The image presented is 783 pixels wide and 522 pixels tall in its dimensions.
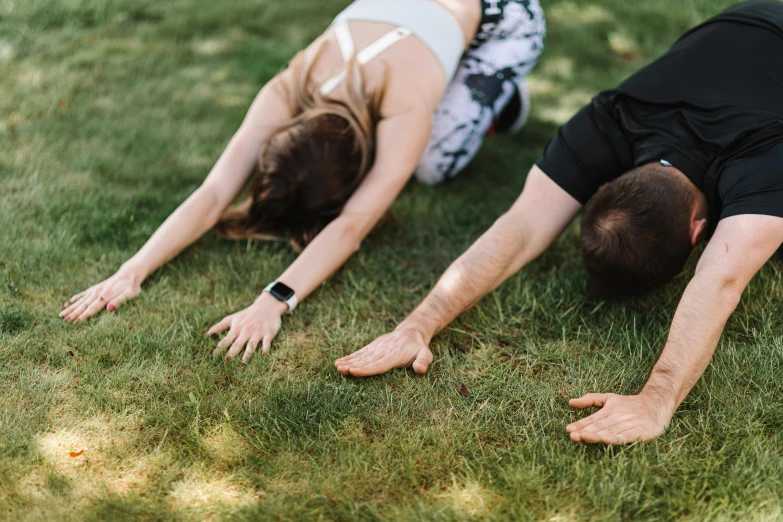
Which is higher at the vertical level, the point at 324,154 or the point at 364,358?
the point at 324,154

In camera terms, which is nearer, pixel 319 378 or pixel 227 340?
pixel 319 378

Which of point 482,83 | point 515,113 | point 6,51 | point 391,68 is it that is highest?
point 6,51

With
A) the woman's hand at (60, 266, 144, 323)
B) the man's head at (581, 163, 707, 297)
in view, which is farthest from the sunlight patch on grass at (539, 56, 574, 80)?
the woman's hand at (60, 266, 144, 323)

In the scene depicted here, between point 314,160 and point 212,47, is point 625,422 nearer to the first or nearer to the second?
point 314,160

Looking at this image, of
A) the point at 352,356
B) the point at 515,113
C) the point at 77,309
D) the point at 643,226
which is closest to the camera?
the point at 643,226

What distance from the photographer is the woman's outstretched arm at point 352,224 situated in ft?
9.46

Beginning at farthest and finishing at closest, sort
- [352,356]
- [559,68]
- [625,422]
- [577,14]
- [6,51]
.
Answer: [577,14], [559,68], [6,51], [352,356], [625,422]

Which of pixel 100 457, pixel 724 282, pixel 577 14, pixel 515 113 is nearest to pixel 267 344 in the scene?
pixel 100 457

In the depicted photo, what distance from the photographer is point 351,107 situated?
325cm

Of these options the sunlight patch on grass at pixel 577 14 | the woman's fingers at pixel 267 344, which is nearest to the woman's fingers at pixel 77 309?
the woman's fingers at pixel 267 344

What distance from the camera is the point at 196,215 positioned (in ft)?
10.6

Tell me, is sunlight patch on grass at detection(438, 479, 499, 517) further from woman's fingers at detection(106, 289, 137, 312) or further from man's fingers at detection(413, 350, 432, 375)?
woman's fingers at detection(106, 289, 137, 312)

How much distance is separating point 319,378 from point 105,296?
1.08 m

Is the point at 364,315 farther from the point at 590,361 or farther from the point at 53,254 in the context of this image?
the point at 53,254
